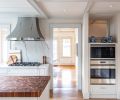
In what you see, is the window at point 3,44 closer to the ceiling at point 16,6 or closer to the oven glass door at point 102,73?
the ceiling at point 16,6

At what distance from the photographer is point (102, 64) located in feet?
19.5

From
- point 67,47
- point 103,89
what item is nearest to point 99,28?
point 103,89

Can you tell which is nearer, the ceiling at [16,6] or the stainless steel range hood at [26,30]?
the ceiling at [16,6]

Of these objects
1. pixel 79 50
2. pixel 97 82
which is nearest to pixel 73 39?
pixel 79 50

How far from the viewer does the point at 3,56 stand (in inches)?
282

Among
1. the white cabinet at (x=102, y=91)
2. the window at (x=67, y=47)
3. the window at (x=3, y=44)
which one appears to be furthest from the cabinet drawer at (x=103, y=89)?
the window at (x=67, y=47)

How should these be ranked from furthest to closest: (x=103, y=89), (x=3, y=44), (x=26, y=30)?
1. (x=3, y=44)
2. (x=26, y=30)
3. (x=103, y=89)

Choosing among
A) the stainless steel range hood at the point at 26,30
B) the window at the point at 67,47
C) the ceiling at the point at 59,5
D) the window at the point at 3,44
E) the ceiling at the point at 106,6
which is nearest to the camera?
the ceiling at the point at 59,5

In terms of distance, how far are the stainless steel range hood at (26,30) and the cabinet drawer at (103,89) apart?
7.24 ft

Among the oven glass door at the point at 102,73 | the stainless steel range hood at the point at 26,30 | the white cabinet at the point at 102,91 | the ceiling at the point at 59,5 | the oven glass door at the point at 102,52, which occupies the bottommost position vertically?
the white cabinet at the point at 102,91

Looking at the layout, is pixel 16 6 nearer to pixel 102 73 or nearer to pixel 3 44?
pixel 3 44

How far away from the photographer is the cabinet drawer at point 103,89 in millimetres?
5926

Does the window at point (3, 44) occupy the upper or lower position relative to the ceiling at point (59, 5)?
lower

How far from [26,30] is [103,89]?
288 centimetres
